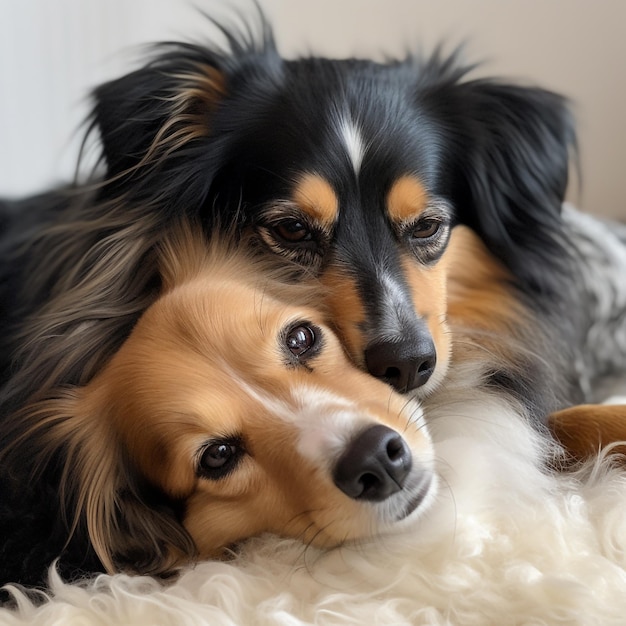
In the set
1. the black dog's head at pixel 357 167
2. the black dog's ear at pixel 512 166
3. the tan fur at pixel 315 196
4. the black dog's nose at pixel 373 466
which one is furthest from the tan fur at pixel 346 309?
the black dog's ear at pixel 512 166

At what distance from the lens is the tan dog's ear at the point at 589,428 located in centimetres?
151

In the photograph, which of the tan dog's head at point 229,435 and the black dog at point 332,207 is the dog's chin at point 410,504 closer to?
the tan dog's head at point 229,435

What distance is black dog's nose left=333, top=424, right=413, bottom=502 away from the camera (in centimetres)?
126

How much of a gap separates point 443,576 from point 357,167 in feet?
2.51

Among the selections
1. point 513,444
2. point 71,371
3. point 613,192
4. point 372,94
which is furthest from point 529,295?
point 613,192

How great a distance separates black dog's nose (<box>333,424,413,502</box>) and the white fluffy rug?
108 mm

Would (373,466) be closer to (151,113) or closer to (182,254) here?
(182,254)

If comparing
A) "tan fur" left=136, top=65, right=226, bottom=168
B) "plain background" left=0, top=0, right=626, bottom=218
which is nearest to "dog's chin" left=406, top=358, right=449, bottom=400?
"tan fur" left=136, top=65, right=226, bottom=168

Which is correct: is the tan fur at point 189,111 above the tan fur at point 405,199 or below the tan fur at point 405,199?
above

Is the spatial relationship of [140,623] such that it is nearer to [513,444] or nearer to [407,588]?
[407,588]

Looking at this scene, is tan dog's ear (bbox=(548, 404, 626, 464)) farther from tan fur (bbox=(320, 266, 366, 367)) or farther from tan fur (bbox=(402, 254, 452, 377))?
tan fur (bbox=(320, 266, 366, 367))

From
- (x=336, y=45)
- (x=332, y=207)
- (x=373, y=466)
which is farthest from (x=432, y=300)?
(x=336, y=45)

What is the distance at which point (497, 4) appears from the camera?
9.59ft

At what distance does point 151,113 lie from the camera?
167 cm
